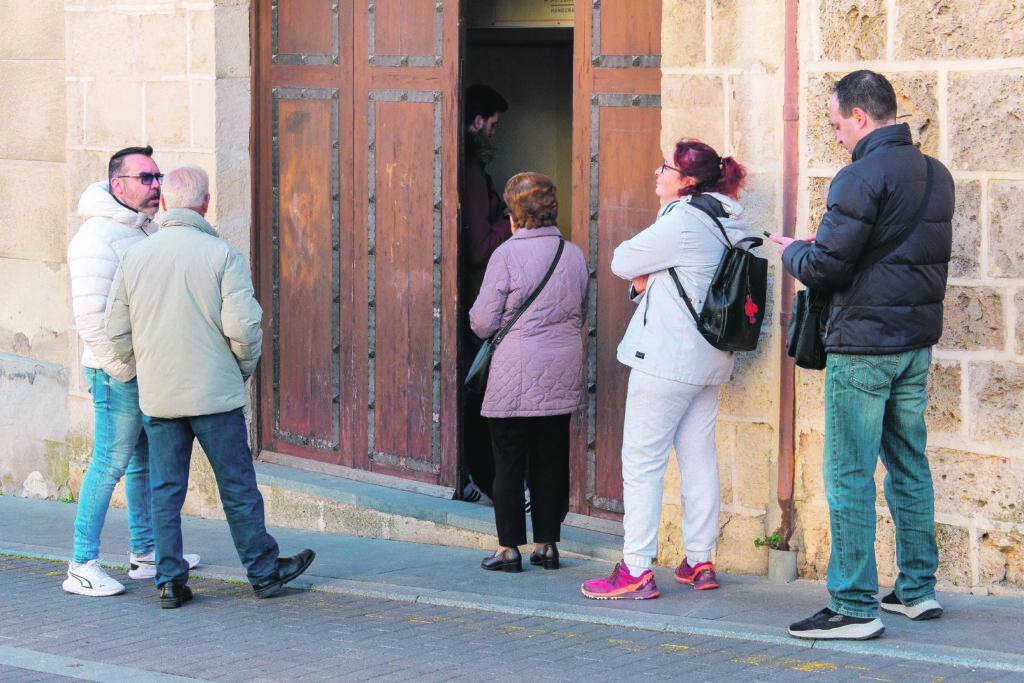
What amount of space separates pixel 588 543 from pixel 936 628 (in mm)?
1925

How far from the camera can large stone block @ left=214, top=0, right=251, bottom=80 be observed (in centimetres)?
763

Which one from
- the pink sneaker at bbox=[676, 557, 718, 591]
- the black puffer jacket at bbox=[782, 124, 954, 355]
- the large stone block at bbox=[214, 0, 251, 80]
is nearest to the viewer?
the black puffer jacket at bbox=[782, 124, 954, 355]

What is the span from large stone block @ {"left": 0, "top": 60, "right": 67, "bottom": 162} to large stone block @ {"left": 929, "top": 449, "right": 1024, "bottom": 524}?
17.5 ft

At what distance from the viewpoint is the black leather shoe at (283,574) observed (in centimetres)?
593

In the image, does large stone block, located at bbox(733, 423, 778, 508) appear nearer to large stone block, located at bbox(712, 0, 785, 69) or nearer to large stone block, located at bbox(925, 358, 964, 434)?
large stone block, located at bbox(925, 358, 964, 434)

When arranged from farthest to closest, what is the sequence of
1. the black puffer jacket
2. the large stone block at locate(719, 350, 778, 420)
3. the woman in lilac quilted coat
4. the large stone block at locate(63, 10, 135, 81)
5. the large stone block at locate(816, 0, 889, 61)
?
the large stone block at locate(63, 10, 135, 81), the woman in lilac quilted coat, the large stone block at locate(719, 350, 778, 420), the large stone block at locate(816, 0, 889, 61), the black puffer jacket

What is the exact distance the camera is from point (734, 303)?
18.1 ft

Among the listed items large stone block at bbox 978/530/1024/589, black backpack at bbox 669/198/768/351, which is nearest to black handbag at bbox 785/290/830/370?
black backpack at bbox 669/198/768/351

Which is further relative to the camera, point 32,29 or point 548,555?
point 32,29

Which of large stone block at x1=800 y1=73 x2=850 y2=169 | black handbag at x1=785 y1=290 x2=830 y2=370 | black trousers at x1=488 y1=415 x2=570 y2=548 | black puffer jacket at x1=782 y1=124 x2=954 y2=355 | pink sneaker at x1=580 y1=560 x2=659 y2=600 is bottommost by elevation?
pink sneaker at x1=580 y1=560 x2=659 y2=600

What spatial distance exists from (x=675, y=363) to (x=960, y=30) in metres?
1.71

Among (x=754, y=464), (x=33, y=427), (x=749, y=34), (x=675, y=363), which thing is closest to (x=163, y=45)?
(x=33, y=427)

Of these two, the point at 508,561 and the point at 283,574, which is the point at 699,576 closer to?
the point at 508,561

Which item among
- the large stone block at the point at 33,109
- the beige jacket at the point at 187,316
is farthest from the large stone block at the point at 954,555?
the large stone block at the point at 33,109
